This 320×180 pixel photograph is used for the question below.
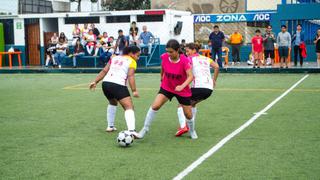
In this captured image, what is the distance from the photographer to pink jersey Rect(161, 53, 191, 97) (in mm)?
8453

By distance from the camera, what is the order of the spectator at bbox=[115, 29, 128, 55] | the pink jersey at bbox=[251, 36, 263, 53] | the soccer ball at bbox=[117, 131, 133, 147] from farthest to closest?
1. the spectator at bbox=[115, 29, 128, 55]
2. the pink jersey at bbox=[251, 36, 263, 53]
3. the soccer ball at bbox=[117, 131, 133, 147]

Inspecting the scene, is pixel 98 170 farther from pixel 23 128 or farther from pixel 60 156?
pixel 23 128

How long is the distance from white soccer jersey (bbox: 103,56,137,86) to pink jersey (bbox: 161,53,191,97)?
514 millimetres

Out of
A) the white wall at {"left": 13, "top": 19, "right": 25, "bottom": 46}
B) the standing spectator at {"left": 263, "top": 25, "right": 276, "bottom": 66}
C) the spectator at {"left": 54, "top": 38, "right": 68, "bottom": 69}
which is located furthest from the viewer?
the white wall at {"left": 13, "top": 19, "right": 25, "bottom": 46}

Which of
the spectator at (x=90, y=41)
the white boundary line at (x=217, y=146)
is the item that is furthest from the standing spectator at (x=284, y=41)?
the white boundary line at (x=217, y=146)

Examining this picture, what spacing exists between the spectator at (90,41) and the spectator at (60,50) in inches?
43.9

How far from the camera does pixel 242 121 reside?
1029 cm

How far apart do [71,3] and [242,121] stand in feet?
146

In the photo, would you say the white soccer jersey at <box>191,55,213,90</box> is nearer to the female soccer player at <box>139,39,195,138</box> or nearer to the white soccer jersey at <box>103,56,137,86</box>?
the female soccer player at <box>139,39,195,138</box>

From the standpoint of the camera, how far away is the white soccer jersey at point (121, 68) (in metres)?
8.62

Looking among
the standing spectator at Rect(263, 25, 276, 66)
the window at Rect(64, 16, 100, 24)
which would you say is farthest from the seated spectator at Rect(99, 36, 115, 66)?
the standing spectator at Rect(263, 25, 276, 66)

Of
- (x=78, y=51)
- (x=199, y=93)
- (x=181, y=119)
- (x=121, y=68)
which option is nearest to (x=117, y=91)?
(x=121, y=68)

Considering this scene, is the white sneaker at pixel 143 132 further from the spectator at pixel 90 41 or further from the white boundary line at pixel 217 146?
the spectator at pixel 90 41

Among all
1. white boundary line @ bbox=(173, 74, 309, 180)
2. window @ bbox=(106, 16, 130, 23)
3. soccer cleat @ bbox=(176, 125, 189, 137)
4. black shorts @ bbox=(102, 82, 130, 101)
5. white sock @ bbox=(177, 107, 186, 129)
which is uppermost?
window @ bbox=(106, 16, 130, 23)
